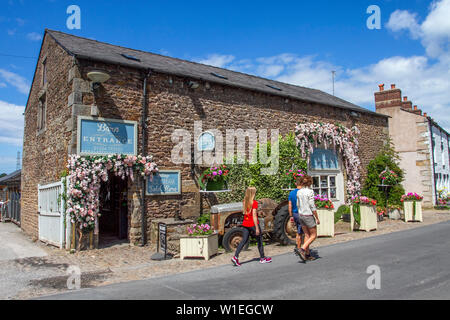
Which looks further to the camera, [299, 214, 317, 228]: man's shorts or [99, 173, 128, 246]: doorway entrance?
[99, 173, 128, 246]: doorway entrance

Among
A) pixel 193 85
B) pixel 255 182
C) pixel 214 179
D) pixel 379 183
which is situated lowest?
pixel 379 183

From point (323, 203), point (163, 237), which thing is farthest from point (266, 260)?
point (323, 203)

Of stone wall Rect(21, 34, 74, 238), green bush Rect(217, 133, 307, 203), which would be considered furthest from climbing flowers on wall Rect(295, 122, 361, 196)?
stone wall Rect(21, 34, 74, 238)

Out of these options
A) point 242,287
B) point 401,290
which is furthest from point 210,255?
point 401,290

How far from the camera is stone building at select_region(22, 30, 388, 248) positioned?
352 inches

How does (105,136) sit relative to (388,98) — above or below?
below

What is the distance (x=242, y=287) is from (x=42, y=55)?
11.9 m

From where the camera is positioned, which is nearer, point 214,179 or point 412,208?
point 214,179

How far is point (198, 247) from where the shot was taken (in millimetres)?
7230

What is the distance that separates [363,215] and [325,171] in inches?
155

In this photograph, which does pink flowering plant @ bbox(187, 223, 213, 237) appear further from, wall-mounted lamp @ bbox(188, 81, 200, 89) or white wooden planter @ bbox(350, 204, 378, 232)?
white wooden planter @ bbox(350, 204, 378, 232)

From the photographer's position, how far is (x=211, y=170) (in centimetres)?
1001

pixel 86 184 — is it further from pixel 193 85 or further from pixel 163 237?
pixel 193 85

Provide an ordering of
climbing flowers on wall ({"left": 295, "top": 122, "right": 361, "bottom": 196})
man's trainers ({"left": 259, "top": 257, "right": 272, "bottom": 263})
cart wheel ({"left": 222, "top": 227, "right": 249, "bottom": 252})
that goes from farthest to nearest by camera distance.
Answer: climbing flowers on wall ({"left": 295, "top": 122, "right": 361, "bottom": 196}) < cart wheel ({"left": 222, "top": 227, "right": 249, "bottom": 252}) < man's trainers ({"left": 259, "top": 257, "right": 272, "bottom": 263})
